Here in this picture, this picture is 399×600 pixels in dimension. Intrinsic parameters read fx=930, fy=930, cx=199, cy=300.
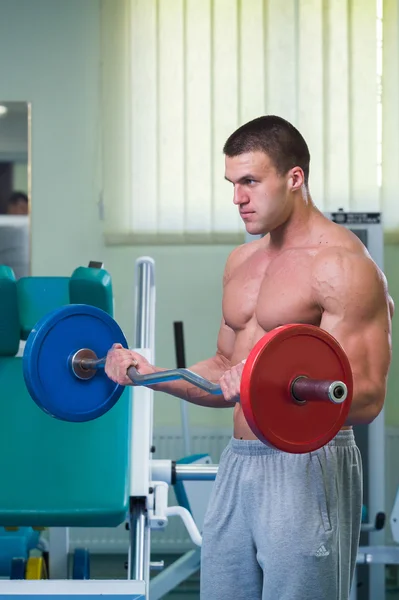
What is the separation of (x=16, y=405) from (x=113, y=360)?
2.67ft

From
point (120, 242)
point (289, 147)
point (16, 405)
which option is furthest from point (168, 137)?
point (289, 147)

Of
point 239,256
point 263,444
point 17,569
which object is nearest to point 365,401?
point 263,444

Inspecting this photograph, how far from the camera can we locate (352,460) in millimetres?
1743

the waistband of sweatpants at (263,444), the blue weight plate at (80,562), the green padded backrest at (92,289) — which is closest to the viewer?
the waistband of sweatpants at (263,444)

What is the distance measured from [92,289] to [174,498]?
2058 mm

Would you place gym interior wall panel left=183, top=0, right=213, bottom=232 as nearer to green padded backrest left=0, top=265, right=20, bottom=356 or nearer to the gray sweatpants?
green padded backrest left=0, top=265, right=20, bottom=356

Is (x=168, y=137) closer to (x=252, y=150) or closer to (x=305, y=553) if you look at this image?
(x=252, y=150)

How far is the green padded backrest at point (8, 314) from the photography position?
236 centimetres

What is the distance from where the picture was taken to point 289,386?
142cm

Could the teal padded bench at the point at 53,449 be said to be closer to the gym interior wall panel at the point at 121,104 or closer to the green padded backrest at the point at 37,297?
the green padded backrest at the point at 37,297

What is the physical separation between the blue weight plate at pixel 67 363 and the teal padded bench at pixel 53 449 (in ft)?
1.59

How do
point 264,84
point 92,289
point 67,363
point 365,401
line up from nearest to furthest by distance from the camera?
point 365,401
point 67,363
point 92,289
point 264,84

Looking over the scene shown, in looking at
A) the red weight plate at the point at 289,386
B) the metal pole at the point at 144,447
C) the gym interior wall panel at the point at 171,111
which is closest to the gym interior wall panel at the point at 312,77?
the gym interior wall panel at the point at 171,111

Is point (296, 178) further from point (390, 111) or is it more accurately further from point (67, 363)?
point (390, 111)
